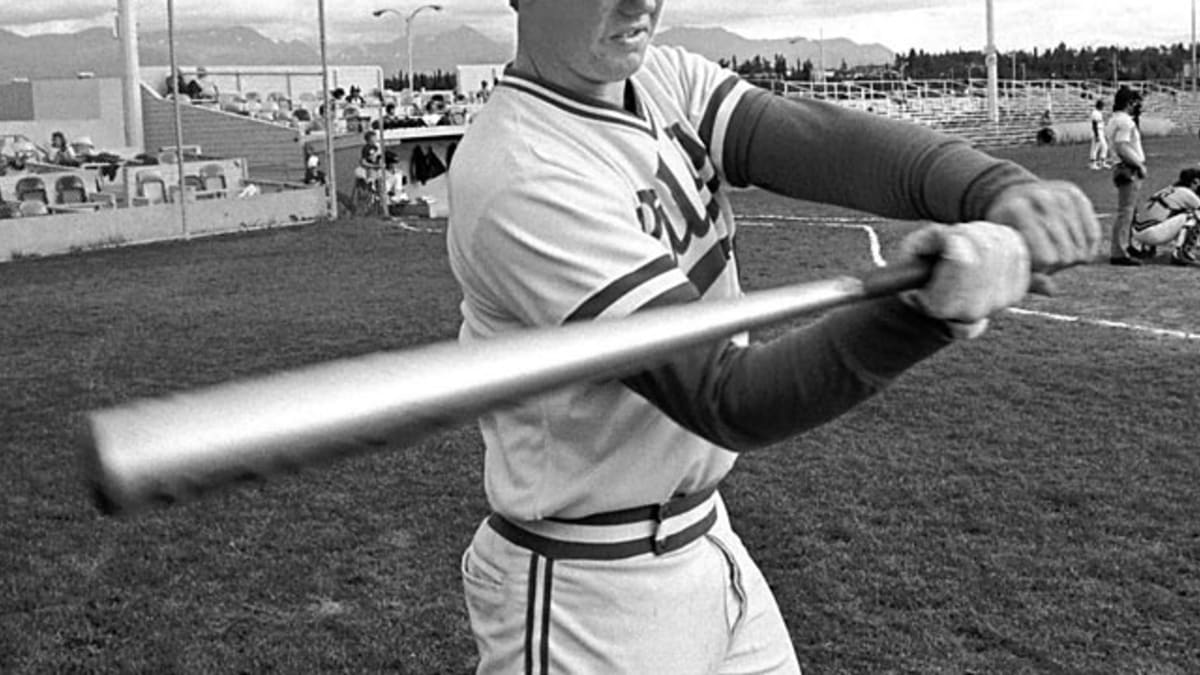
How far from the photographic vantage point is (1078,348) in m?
10.5

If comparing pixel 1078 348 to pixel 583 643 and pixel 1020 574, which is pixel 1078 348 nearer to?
pixel 1020 574

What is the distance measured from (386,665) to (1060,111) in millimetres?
56185

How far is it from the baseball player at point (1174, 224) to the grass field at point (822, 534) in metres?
3.59

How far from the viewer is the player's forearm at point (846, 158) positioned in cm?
241

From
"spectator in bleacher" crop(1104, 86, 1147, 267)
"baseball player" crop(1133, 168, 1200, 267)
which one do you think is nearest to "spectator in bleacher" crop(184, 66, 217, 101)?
"spectator in bleacher" crop(1104, 86, 1147, 267)

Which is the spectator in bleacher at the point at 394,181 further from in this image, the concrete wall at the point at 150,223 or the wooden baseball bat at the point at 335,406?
the wooden baseball bat at the point at 335,406

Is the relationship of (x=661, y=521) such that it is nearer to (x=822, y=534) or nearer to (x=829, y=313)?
(x=829, y=313)

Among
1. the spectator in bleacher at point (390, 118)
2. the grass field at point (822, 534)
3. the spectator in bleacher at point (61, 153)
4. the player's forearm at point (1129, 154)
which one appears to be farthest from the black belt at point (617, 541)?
the spectator in bleacher at point (390, 118)

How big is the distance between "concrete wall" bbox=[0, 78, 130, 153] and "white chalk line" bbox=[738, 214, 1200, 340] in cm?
1794

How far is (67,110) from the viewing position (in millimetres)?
38844

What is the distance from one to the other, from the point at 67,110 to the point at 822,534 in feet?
118

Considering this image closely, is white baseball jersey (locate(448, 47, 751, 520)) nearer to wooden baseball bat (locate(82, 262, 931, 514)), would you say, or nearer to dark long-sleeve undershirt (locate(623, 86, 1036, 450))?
dark long-sleeve undershirt (locate(623, 86, 1036, 450))

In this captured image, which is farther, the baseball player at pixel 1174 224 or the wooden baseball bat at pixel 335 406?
the baseball player at pixel 1174 224

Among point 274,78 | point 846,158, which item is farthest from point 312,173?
point 846,158
